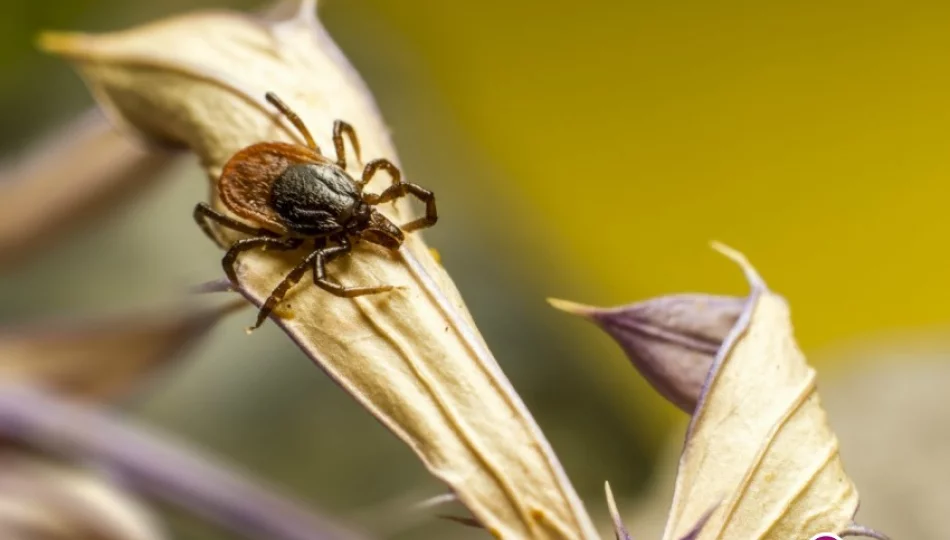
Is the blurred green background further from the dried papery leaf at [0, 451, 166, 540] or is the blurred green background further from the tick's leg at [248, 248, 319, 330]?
the tick's leg at [248, 248, 319, 330]

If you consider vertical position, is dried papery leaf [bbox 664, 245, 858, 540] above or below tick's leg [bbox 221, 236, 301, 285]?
below

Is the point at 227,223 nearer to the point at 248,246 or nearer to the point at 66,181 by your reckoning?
the point at 248,246

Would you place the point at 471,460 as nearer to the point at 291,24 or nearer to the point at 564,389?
the point at 291,24

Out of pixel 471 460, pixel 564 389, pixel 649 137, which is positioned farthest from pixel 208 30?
pixel 649 137

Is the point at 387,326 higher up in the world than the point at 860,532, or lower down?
higher up

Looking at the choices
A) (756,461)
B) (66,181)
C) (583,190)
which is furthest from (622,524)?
(583,190)

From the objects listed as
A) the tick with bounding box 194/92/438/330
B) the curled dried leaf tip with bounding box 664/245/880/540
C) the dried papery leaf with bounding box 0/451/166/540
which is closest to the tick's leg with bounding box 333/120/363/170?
the tick with bounding box 194/92/438/330

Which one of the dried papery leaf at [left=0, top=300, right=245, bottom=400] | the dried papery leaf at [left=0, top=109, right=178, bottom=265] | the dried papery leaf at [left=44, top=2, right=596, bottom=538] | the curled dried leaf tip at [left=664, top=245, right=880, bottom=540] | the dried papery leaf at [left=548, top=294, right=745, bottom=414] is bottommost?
the curled dried leaf tip at [left=664, top=245, right=880, bottom=540]
